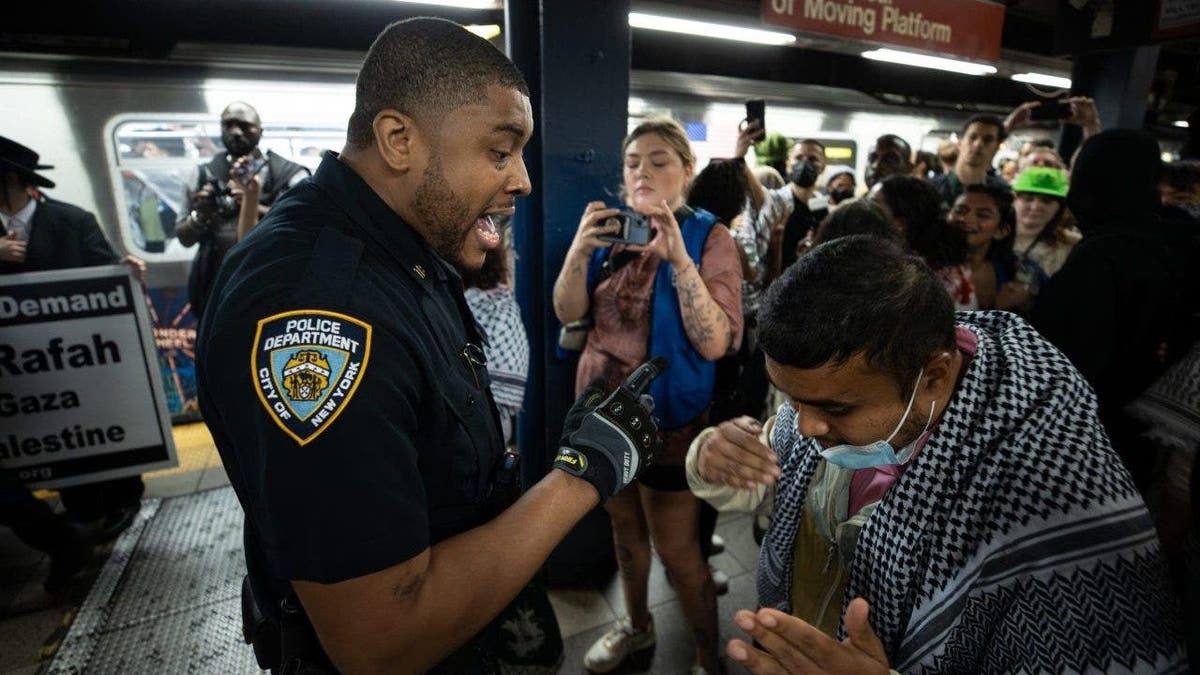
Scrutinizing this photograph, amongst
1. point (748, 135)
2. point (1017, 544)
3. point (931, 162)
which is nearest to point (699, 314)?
point (1017, 544)

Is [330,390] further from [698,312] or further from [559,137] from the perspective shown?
[559,137]

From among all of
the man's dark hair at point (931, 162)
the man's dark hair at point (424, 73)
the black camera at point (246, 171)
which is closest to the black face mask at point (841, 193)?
the man's dark hair at point (931, 162)

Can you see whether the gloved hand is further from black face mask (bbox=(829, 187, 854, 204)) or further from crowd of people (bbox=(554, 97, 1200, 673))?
black face mask (bbox=(829, 187, 854, 204))

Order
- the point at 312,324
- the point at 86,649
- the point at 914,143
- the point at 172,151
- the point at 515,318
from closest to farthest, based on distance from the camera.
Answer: the point at 312,324
the point at 515,318
the point at 86,649
the point at 172,151
the point at 914,143

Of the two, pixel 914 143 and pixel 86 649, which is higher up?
pixel 914 143

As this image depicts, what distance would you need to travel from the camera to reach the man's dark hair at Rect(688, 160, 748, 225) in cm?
316

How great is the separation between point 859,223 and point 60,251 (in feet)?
13.8

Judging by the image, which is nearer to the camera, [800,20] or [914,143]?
[800,20]

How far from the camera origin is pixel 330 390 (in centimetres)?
87

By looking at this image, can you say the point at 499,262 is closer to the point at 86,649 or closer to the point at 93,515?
the point at 86,649

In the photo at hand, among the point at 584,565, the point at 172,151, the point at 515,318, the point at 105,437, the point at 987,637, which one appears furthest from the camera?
the point at 172,151

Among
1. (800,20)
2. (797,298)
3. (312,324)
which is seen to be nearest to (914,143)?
(800,20)

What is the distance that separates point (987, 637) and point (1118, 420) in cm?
192

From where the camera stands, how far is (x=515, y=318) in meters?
2.36
